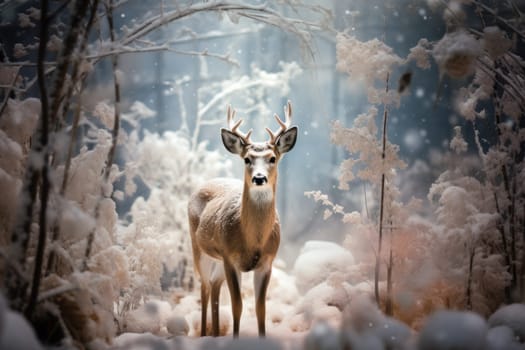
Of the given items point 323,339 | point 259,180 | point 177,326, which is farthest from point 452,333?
point 177,326

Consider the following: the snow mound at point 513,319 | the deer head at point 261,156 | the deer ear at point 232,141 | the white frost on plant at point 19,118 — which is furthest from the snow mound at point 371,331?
the white frost on plant at point 19,118

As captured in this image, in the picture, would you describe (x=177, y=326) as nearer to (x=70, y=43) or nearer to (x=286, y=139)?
(x=286, y=139)

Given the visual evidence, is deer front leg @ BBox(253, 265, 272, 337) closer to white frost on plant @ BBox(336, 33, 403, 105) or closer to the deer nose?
the deer nose

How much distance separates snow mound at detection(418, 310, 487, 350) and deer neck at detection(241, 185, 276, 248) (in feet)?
5.39

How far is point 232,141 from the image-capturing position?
3578 mm

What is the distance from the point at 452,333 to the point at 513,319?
1.27 m

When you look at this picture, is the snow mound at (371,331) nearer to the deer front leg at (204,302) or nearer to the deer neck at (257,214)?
the deer neck at (257,214)

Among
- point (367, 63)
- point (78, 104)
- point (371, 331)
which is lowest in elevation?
point (371, 331)

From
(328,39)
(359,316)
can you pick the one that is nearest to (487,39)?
(359,316)

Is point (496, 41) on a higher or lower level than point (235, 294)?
higher

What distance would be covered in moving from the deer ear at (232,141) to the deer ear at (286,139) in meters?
0.31

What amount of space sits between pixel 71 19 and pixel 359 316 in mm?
2140

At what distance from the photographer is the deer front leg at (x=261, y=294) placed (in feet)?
11.1

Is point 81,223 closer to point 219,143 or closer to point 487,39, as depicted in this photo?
point 487,39
